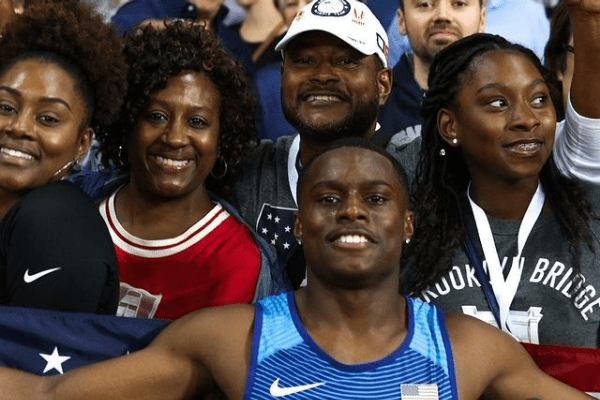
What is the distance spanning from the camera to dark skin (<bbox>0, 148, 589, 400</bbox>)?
3.03 meters

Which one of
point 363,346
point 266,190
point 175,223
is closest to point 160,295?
point 175,223

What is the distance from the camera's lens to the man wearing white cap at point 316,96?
13.3 feet

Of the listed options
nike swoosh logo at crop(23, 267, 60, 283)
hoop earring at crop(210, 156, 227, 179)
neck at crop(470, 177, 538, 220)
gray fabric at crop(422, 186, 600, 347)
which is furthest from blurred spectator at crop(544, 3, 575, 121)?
nike swoosh logo at crop(23, 267, 60, 283)

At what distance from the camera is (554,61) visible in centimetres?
450

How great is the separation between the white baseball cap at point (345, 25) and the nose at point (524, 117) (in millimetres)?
730

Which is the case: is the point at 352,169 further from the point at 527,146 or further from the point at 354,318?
the point at 527,146

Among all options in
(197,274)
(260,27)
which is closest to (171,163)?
(197,274)

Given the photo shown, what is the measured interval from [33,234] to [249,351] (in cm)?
64

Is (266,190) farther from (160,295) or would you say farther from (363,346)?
(363,346)

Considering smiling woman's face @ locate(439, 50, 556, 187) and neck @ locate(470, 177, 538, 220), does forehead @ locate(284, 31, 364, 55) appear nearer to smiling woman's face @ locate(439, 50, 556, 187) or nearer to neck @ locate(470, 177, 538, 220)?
smiling woman's face @ locate(439, 50, 556, 187)

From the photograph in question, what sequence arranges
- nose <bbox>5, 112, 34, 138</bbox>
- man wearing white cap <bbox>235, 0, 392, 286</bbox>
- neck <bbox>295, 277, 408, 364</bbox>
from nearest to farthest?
neck <bbox>295, 277, 408, 364</bbox>, nose <bbox>5, 112, 34, 138</bbox>, man wearing white cap <bbox>235, 0, 392, 286</bbox>

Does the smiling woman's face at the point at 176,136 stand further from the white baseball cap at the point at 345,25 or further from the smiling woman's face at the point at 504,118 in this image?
the smiling woman's face at the point at 504,118

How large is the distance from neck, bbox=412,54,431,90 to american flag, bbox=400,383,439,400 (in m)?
2.12

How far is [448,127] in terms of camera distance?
376cm
